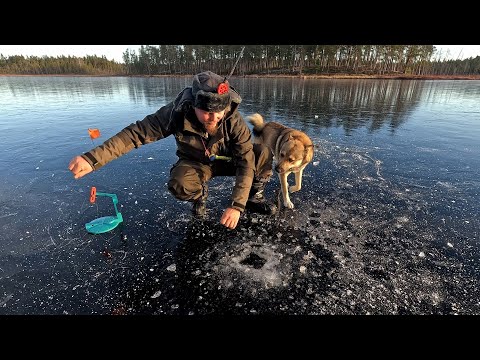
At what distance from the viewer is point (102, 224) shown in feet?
10.5

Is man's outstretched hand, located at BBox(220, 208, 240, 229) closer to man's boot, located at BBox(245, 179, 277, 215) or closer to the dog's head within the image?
man's boot, located at BBox(245, 179, 277, 215)

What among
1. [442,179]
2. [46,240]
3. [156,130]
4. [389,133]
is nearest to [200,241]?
[156,130]

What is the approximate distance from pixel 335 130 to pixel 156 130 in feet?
21.1

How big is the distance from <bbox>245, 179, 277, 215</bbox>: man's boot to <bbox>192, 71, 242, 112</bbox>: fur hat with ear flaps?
152cm

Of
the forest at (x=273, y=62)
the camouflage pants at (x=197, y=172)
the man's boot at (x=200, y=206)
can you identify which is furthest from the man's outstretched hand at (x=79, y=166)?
the forest at (x=273, y=62)

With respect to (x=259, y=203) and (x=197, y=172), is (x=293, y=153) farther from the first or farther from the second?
(x=197, y=172)

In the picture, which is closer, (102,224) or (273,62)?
(102,224)

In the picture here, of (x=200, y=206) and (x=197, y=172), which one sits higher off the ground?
(x=197, y=172)

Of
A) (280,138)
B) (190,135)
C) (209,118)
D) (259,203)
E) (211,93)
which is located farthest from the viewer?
(280,138)

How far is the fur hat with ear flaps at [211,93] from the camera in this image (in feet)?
8.65

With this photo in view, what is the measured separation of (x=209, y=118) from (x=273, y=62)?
249ft

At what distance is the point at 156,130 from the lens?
3.16 meters

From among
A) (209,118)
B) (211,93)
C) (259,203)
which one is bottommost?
(259,203)

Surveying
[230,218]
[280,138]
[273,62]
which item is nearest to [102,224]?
[230,218]
